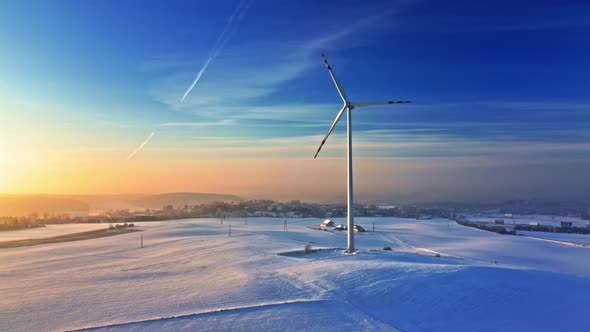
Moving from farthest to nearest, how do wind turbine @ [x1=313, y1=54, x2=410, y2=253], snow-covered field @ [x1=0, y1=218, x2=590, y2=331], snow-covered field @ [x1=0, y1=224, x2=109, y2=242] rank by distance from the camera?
snow-covered field @ [x1=0, y1=224, x2=109, y2=242] → wind turbine @ [x1=313, y1=54, x2=410, y2=253] → snow-covered field @ [x1=0, y1=218, x2=590, y2=331]

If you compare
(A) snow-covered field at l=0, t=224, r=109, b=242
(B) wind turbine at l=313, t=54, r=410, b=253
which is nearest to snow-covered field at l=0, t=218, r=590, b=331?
(B) wind turbine at l=313, t=54, r=410, b=253

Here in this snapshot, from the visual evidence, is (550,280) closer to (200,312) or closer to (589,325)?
(589,325)

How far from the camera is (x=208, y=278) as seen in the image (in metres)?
19.5

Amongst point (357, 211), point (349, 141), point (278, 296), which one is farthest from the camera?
point (357, 211)

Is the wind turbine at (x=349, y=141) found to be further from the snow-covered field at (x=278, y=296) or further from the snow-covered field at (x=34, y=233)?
the snow-covered field at (x=34, y=233)

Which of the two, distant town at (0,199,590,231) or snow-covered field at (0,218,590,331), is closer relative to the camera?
snow-covered field at (0,218,590,331)

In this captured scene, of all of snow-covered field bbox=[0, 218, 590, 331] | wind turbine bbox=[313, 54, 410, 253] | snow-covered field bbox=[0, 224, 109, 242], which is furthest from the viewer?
snow-covered field bbox=[0, 224, 109, 242]

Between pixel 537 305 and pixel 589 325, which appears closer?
pixel 589 325

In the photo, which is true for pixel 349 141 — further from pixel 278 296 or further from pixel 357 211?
pixel 357 211

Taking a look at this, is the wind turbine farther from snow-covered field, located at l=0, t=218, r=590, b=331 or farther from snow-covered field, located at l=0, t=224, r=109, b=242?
snow-covered field, located at l=0, t=224, r=109, b=242

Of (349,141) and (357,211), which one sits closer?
(349,141)

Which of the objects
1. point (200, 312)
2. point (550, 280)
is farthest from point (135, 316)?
point (550, 280)

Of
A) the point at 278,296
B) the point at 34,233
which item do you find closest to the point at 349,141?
the point at 278,296

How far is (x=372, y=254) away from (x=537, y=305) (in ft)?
44.1
